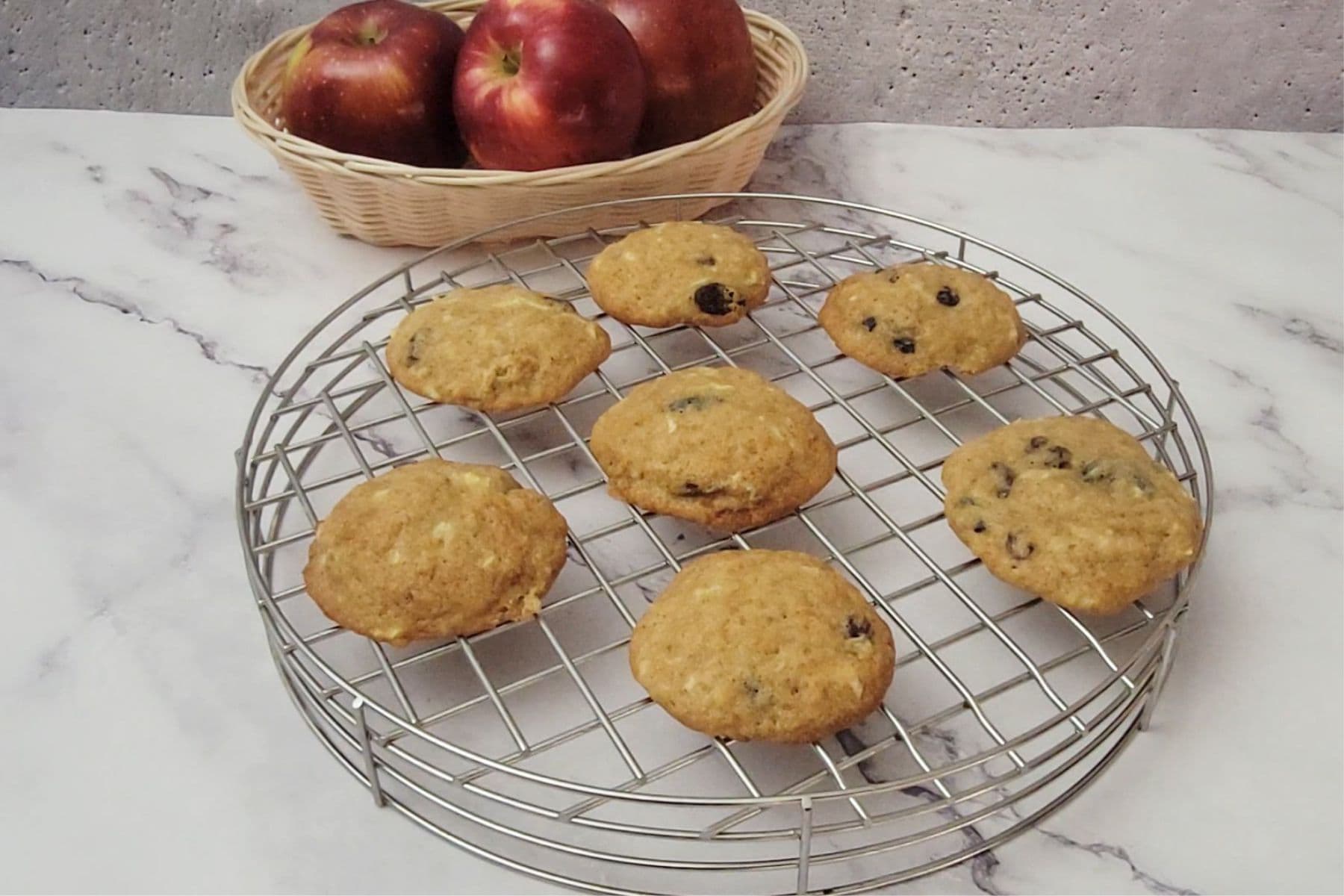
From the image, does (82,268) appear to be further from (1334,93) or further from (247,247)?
(1334,93)

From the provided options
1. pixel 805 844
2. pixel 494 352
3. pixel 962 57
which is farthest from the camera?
pixel 962 57

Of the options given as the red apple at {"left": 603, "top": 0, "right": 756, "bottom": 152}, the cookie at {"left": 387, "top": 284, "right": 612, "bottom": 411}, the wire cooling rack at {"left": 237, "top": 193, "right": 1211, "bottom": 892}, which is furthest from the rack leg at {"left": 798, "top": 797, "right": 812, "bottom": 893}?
the red apple at {"left": 603, "top": 0, "right": 756, "bottom": 152}

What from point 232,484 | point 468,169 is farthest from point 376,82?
point 232,484

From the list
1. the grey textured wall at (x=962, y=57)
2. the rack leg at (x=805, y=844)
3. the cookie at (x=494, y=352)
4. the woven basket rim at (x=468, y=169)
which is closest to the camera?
the rack leg at (x=805, y=844)

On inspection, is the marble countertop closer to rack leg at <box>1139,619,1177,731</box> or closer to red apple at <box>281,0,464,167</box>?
rack leg at <box>1139,619,1177,731</box>

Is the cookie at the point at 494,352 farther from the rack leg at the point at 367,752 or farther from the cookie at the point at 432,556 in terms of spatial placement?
the rack leg at the point at 367,752

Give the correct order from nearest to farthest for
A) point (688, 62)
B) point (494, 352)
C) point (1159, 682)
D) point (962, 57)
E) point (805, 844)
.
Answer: point (805, 844)
point (1159, 682)
point (494, 352)
point (688, 62)
point (962, 57)

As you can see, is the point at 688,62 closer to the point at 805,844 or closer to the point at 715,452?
the point at 715,452

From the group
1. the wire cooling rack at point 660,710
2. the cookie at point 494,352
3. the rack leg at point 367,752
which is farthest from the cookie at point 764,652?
the cookie at point 494,352
